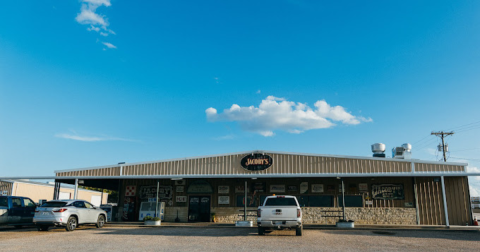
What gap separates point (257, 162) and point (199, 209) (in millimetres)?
4701

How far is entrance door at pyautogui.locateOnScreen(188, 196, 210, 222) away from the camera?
21875 millimetres

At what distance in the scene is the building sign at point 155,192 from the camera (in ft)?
74.1

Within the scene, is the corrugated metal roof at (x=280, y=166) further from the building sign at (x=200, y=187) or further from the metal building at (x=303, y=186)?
the building sign at (x=200, y=187)

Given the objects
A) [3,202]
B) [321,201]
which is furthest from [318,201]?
[3,202]

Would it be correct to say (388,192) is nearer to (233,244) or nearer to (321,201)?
(321,201)

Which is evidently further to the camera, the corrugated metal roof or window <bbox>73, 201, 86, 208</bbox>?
the corrugated metal roof

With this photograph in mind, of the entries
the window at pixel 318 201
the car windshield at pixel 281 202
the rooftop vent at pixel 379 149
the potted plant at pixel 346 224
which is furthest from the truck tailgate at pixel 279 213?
the rooftop vent at pixel 379 149

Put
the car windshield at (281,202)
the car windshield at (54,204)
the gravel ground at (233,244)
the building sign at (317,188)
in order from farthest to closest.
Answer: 1. the building sign at (317,188)
2. the car windshield at (54,204)
3. the car windshield at (281,202)
4. the gravel ground at (233,244)

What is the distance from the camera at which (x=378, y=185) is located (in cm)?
2061

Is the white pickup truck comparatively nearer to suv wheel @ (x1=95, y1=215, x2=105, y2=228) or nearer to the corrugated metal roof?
the corrugated metal roof

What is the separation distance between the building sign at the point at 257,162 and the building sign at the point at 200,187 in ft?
8.95

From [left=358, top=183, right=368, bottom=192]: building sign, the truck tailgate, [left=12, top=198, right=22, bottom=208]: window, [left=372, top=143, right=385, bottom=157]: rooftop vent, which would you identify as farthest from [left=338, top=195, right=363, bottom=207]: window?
[left=12, top=198, right=22, bottom=208]: window

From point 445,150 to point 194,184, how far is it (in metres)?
35.1

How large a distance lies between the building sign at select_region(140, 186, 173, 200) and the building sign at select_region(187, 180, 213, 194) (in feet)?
4.42
